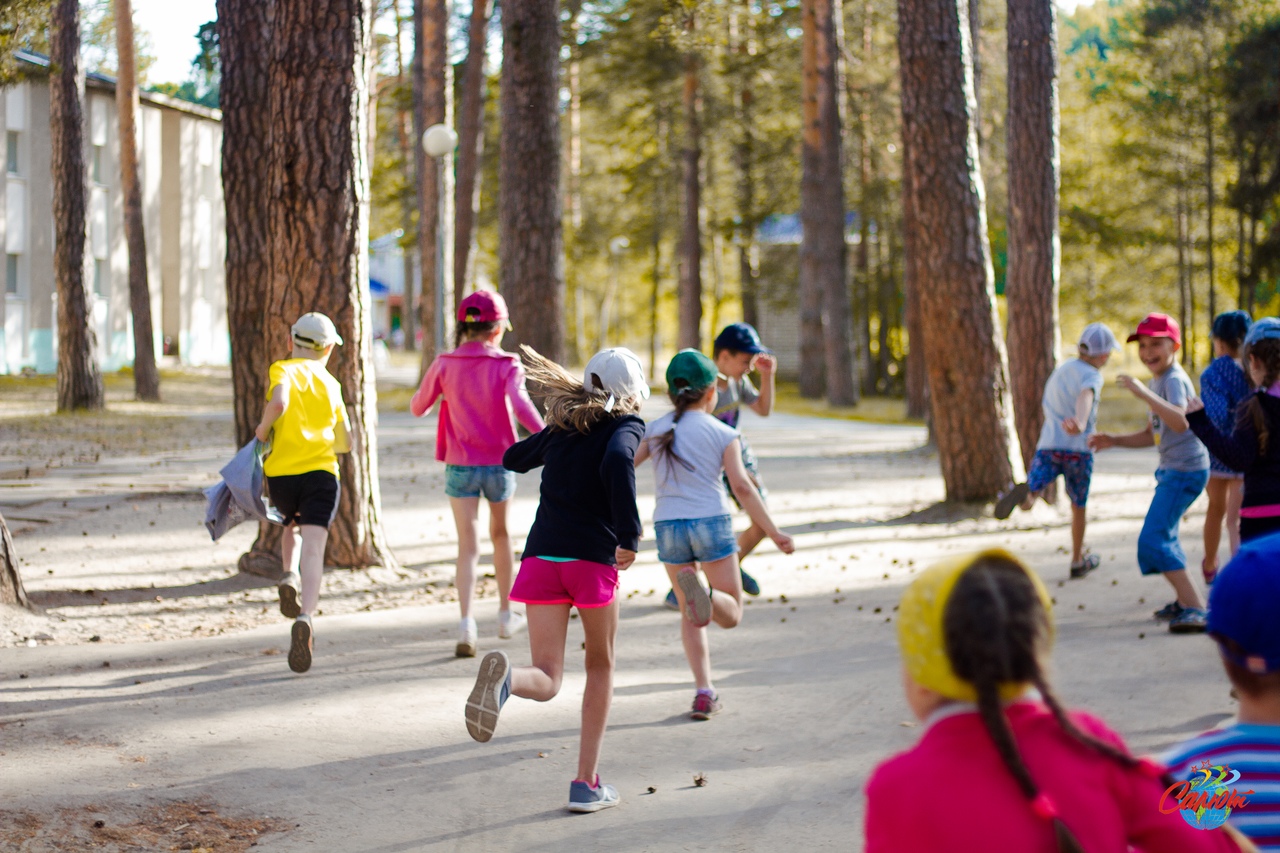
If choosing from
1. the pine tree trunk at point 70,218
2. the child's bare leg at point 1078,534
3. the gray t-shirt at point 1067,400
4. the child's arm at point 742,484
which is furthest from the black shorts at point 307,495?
the pine tree trunk at point 70,218

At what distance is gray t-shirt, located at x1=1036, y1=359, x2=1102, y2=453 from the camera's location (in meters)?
9.09

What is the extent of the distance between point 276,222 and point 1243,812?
8172mm

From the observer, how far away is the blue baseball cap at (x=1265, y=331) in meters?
6.11

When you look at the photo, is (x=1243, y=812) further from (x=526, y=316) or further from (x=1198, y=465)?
(x=526, y=316)

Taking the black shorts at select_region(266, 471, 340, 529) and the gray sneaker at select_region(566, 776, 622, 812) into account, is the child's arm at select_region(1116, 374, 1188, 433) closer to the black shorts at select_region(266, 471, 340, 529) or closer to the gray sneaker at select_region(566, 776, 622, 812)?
the gray sneaker at select_region(566, 776, 622, 812)

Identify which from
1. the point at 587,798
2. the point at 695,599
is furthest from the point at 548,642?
the point at 695,599

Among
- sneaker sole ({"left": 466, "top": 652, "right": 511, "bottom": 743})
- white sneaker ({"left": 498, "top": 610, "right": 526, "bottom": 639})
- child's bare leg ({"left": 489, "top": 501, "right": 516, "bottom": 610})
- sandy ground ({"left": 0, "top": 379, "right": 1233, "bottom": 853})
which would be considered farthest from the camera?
white sneaker ({"left": 498, "top": 610, "right": 526, "bottom": 639})

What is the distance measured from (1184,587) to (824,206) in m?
25.6

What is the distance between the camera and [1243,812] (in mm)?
2422

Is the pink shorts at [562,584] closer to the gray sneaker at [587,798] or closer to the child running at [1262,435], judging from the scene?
the gray sneaker at [587,798]

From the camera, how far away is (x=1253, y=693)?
239 centimetres

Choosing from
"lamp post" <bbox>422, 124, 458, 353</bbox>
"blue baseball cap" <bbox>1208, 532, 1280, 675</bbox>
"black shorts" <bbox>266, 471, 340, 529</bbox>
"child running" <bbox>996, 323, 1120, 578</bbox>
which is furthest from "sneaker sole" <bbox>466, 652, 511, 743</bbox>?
"lamp post" <bbox>422, 124, 458, 353</bbox>

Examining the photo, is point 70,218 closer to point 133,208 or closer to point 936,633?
point 133,208

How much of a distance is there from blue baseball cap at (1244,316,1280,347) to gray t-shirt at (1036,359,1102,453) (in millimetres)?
2570
